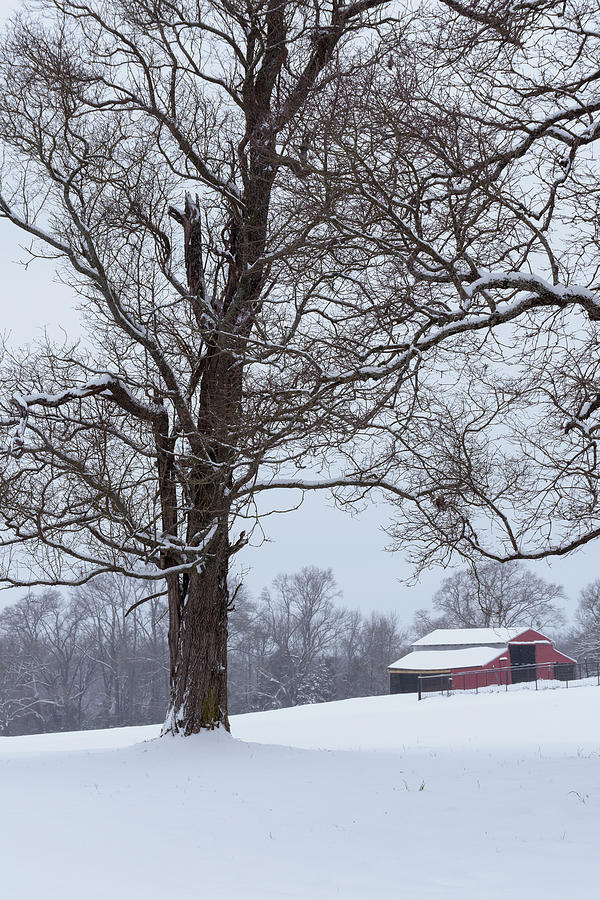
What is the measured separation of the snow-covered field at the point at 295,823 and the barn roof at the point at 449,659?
33.1 meters

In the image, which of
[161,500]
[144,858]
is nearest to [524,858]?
[144,858]

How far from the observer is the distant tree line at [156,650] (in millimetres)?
55656

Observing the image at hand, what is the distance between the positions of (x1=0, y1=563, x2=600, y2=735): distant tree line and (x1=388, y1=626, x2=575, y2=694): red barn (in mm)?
2779

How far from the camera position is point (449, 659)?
46.5 meters

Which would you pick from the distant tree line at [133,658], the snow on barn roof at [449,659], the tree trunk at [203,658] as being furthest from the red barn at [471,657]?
the tree trunk at [203,658]

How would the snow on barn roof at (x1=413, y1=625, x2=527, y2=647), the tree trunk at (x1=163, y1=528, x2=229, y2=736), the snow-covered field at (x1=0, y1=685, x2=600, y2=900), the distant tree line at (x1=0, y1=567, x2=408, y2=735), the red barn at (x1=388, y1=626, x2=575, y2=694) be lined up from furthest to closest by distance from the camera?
1. the distant tree line at (x1=0, y1=567, x2=408, y2=735)
2. the snow on barn roof at (x1=413, y1=625, x2=527, y2=647)
3. the red barn at (x1=388, y1=626, x2=575, y2=694)
4. the tree trunk at (x1=163, y1=528, x2=229, y2=736)
5. the snow-covered field at (x1=0, y1=685, x2=600, y2=900)

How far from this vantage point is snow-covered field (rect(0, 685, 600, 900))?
527 centimetres

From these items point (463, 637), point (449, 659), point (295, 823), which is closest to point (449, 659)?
point (449, 659)

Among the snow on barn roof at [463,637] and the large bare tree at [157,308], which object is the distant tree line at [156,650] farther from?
the large bare tree at [157,308]

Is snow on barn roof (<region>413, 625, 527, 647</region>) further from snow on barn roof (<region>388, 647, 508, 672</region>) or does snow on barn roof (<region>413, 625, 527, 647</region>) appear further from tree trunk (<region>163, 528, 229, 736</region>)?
tree trunk (<region>163, 528, 229, 736</region>)

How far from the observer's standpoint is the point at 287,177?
347 inches

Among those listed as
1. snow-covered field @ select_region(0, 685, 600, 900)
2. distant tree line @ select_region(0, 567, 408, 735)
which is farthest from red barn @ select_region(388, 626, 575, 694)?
snow-covered field @ select_region(0, 685, 600, 900)

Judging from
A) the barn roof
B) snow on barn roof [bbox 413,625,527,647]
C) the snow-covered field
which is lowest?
the snow-covered field

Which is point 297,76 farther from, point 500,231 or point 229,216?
point 500,231
